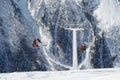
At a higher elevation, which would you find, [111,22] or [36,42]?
[111,22]

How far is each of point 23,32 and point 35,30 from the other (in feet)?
0.91

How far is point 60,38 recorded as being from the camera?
5.63 m

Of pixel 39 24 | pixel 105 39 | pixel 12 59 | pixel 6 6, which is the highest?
pixel 6 6

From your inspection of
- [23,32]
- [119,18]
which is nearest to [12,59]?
[23,32]

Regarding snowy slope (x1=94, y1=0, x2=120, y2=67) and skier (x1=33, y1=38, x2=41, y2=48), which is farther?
snowy slope (x1=94, y1=0, x2=120, y2=67)

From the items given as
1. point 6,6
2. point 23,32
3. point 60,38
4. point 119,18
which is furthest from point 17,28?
point 119,18

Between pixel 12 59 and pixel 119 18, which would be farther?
pixel 119 18

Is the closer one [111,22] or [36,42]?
[36,42]

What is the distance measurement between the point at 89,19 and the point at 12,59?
1.90 m

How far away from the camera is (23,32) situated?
5609 mm

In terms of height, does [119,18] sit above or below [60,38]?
above

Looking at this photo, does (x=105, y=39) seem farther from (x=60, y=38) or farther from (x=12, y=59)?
(x=12, y=59)

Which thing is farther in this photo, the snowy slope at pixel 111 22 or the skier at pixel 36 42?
the snowy slope at pixel 111 22

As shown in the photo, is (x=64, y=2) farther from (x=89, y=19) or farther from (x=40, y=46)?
(x=40, y=46)
